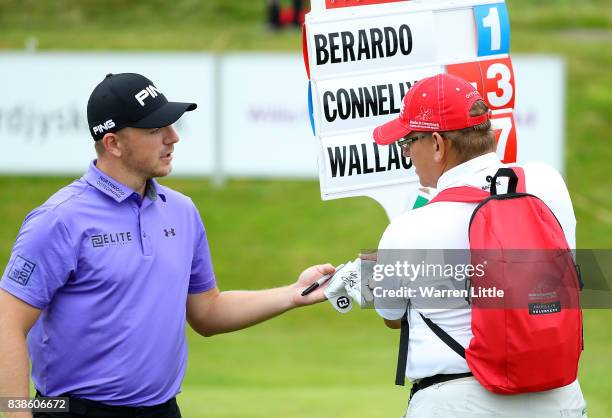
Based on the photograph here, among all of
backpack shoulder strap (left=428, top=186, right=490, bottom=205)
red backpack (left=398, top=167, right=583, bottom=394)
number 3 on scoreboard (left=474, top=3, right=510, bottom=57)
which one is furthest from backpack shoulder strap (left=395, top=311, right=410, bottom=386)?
number 3 on scoreboard (left=474, top=3, right=510, bottom=57)

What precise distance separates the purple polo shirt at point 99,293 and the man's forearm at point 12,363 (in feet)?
0.46

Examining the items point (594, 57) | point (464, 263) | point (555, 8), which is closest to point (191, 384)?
point (464, 263)

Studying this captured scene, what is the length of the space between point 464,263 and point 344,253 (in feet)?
36.3

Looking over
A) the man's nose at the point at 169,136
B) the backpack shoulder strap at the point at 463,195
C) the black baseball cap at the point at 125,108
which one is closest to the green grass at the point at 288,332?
the man's nose at the point at 169,136

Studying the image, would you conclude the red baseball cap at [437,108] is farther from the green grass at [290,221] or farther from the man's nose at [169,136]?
the green grass at [290,221]

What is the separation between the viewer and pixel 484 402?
3.80m

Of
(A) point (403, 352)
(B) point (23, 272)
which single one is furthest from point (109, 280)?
(A) point (403, 352)

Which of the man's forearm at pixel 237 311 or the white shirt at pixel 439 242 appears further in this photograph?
the man's forearm at pixel 237 311

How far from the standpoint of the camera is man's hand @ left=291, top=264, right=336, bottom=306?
4680 mm

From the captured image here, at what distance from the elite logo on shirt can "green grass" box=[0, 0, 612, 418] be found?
411cm

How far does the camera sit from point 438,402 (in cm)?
384

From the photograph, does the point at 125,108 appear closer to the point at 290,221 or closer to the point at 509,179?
the point at 509,179

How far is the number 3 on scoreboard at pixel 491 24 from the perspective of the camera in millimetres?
5320

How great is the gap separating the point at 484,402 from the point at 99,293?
1.43m
